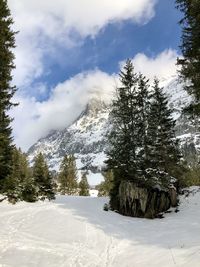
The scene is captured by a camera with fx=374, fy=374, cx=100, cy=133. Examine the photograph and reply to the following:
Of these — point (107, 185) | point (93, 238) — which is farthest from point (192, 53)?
point (107, 185)

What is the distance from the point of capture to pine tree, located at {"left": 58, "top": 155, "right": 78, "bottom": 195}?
3118 inches

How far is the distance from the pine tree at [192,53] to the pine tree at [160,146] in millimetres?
9981

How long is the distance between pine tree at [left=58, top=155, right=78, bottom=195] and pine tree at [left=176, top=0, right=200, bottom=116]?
6030 centimetres

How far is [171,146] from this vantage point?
37.8 metres

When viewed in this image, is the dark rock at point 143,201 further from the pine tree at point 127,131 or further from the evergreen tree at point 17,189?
the evergreen tree at point 17,189

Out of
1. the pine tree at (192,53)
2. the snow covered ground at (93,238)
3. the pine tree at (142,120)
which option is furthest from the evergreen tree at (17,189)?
the pine tree at (192,53)

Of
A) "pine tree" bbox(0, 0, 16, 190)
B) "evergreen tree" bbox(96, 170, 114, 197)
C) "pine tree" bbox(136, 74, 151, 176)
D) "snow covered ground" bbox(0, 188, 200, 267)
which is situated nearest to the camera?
"snow covered ground" bbox(0, 188, 200, 267)

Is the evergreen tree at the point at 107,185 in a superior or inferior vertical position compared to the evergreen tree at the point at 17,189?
superior

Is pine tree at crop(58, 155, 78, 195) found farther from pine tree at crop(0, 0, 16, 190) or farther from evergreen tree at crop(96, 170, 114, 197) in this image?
pine tree at crop(0, 0, 16, 190)

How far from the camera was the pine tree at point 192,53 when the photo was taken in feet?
63.7

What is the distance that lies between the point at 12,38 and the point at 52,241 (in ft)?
46.4

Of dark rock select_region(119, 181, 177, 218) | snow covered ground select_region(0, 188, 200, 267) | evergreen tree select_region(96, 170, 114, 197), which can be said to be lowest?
snow covered ground select_region(0, 188, 200, 267)

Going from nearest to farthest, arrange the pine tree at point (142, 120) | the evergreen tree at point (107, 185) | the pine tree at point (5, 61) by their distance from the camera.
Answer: the pine tree at point (5, 61) → the pine tree at point (142, 120) → the evergreen tree at point (107, 185)

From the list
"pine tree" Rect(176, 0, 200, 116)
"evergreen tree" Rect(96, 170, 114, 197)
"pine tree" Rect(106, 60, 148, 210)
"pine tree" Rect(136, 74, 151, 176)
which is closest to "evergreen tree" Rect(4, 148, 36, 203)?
"pine tree" Rect(106, 60, 148, 210)
